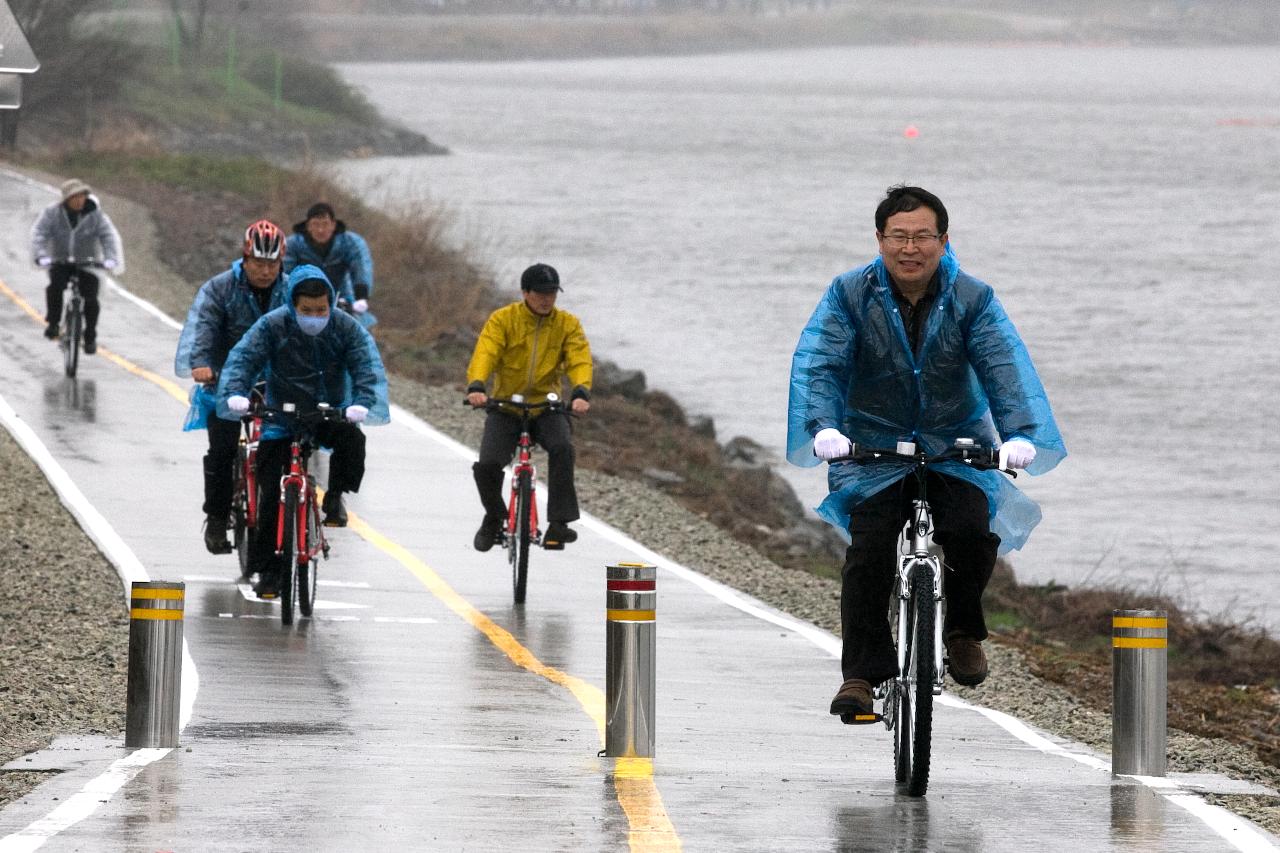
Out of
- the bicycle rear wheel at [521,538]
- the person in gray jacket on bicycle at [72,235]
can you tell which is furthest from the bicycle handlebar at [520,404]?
the person in gray jacket on bicycle at [72,235]

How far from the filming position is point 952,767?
366 inches

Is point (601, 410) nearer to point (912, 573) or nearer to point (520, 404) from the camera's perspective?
point (520, 404)

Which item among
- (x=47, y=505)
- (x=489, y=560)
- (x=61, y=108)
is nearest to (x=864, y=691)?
(x=489, y=560)

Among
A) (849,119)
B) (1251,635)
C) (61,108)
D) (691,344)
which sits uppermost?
(849,119)

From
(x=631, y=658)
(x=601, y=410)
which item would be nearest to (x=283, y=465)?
(x=631, y=658)

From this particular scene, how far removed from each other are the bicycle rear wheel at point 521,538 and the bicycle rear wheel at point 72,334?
10052mm

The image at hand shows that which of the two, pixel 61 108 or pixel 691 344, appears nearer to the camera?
pixel 691 344

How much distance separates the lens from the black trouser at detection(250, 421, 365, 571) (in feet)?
42.1

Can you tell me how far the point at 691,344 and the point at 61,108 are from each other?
3065 cm

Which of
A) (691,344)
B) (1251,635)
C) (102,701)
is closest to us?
(102,701)

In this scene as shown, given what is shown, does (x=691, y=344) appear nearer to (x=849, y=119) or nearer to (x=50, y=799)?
(x=50, y=799)

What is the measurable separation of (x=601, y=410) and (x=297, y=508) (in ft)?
53.4

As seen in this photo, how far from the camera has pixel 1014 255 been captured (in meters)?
61.7

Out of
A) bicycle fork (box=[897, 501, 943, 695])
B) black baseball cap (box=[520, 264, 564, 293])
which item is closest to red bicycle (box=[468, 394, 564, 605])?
black baseball cap (box=[520, 264, 564, 293])
